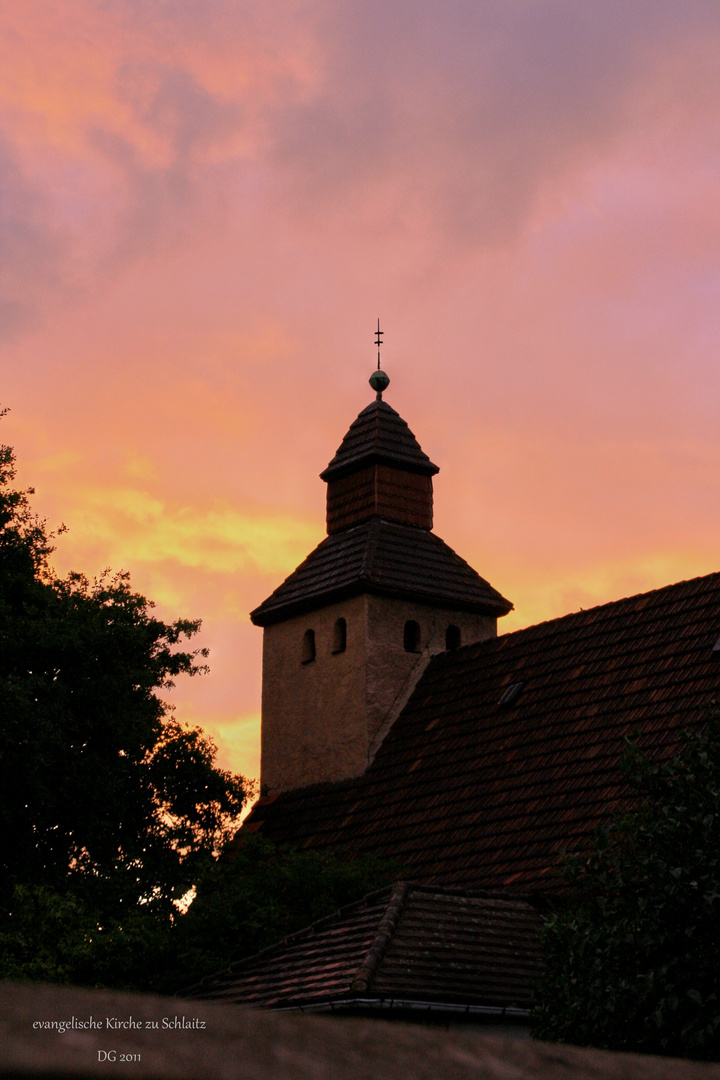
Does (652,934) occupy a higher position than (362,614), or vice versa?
(362,614)

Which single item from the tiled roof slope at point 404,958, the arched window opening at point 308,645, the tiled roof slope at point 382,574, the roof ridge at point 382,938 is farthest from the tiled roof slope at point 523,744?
the arched window opening at point 308,645

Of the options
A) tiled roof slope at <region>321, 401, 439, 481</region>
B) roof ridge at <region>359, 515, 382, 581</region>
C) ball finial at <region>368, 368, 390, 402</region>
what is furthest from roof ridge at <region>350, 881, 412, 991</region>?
ball finial at <region>368, 368, 390, 402</region>

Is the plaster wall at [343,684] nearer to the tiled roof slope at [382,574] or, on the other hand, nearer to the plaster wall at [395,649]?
the plaster wall at [395,649]

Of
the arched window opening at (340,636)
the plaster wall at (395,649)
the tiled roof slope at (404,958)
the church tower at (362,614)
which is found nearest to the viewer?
the tiled roof slope at (404,958)

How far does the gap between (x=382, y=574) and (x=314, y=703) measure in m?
2.94

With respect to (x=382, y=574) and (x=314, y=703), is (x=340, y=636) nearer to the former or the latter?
(x=314, y=703)

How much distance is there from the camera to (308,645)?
2861cm

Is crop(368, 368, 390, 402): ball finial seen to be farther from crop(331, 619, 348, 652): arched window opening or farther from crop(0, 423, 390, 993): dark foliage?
crop(0, 423, 390, 993): dark foliage

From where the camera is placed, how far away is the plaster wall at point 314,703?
86.3ft

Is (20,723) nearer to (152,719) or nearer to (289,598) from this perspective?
(152,719)

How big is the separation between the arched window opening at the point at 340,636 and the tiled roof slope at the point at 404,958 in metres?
11.0

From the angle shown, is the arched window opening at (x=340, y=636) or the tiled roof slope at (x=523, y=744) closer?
the tiled roof slope at (x=523, y=744)

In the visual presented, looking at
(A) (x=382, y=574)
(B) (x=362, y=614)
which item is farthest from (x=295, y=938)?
(A) (x=382, y=574)

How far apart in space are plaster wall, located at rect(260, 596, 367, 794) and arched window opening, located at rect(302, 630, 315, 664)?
4.2 inches
